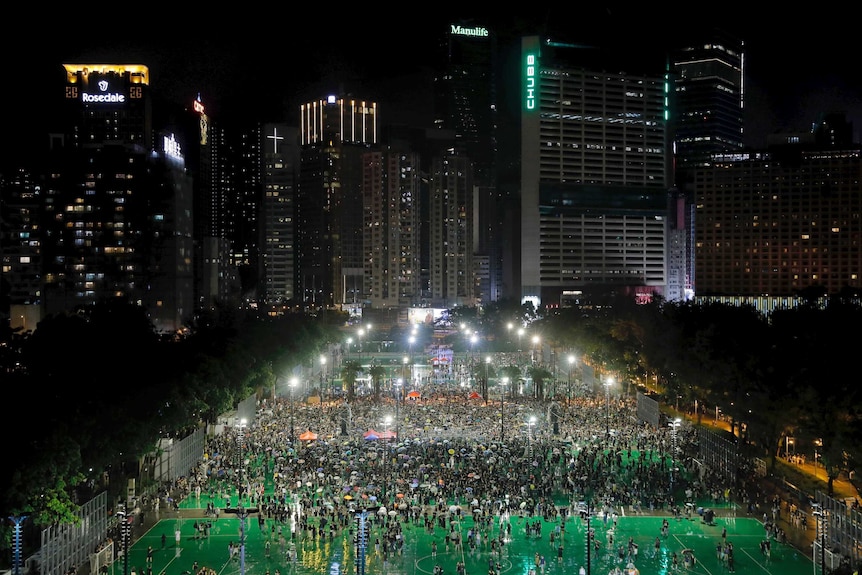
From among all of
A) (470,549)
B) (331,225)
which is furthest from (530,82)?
(470,549)

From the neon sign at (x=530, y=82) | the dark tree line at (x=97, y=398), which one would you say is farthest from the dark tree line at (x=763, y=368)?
the neon sign at (x=530, y=82)

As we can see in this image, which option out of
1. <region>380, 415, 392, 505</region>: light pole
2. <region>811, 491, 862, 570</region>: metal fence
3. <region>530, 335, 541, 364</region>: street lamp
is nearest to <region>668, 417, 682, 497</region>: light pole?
<region>811, 491, 862, 570</region>: metal fence

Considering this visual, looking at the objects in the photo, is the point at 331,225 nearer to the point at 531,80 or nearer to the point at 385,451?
the point at 531,80

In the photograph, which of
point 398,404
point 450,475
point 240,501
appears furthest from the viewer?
point 398,404

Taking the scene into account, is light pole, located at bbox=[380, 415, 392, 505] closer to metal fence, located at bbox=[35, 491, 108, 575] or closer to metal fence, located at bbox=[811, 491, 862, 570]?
metal fence, located at bbox=[35, 491, 108, 575]

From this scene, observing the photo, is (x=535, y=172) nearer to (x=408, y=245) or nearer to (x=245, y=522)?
(x=408, y=245)

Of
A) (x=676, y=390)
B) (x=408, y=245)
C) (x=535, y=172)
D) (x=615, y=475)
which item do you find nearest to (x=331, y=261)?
(x=408, y=245)
